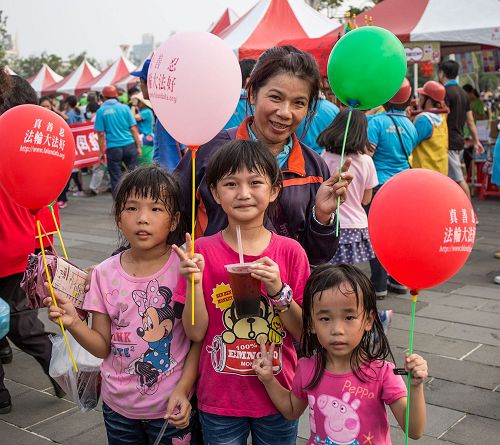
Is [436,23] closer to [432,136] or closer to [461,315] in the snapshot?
[432,136]

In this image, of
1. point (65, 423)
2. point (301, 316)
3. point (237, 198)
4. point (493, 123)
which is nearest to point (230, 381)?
point (301, 316)

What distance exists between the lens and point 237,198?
209 cm

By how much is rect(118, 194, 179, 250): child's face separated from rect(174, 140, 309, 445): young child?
0.15 meters

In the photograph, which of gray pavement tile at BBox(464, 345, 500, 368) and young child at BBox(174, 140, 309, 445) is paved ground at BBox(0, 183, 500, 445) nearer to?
gray pavement tile at BBox(464, 345, 500, 368)

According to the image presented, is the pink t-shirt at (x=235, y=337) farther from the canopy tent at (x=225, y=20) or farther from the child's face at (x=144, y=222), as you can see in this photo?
the canopy tent at (x=225, y=20)

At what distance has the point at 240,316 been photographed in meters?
2.05

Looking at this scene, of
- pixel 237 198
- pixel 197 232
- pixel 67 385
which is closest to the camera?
pixel 237 198

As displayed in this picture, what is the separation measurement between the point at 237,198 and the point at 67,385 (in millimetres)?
1174

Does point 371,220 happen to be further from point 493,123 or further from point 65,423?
point 493,123

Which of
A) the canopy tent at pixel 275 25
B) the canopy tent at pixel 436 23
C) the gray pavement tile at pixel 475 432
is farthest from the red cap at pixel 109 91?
the gray pavement tile at pixel 475 432

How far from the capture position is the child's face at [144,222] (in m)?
2.21

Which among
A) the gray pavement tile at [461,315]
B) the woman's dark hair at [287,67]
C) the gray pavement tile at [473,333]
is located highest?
the woman's dark hair at [287,67]

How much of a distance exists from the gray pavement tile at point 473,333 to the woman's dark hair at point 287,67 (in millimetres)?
2887

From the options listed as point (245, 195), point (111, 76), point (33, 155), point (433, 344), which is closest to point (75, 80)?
point (111, 76)
